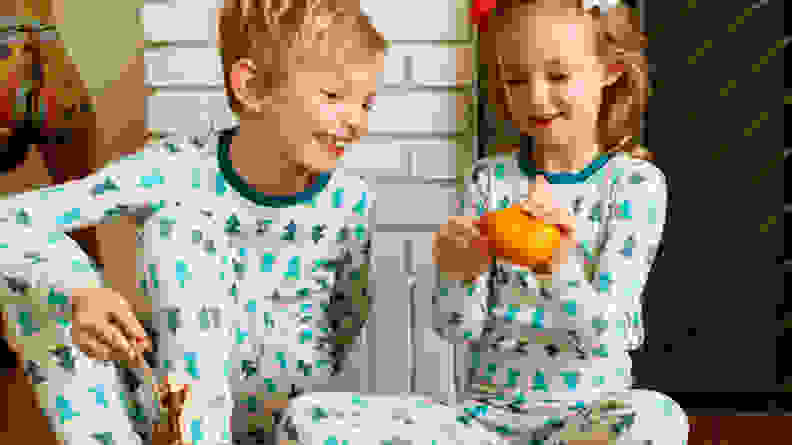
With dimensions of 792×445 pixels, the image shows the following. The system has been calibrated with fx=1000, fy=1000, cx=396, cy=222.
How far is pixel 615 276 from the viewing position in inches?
44.0

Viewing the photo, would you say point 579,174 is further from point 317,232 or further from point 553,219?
point 317,232

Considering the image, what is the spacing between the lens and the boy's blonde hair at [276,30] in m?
1.11

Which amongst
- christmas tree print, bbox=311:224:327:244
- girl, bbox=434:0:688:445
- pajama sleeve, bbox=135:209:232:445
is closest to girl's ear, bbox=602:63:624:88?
girl, bbox=434:0:688:445

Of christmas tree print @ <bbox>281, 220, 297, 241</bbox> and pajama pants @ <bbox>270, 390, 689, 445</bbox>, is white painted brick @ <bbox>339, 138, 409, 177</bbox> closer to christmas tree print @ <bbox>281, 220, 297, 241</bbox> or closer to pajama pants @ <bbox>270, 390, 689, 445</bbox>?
christmas tree print @ <bbox>281, 220, 297, 241</bbox>

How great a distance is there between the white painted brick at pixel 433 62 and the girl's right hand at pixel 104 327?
1.85 ft

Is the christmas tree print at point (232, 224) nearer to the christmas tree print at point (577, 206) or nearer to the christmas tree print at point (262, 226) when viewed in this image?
the christmas tree print at point (262, 226)

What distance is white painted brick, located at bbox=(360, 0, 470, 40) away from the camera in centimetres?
133

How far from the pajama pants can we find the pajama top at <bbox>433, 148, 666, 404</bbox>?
3 centimetres

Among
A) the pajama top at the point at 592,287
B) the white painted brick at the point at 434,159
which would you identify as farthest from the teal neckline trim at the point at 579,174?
the white painted brick at the point at 434,159

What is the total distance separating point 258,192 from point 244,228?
0.04 meters

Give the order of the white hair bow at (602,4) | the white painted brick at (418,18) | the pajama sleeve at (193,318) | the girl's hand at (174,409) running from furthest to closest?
1. the white painted brick at (418,18)
2. the white hair bow at (602,4)
3. the pajama sleeve at (193,318)
4. the girl's hand at (174,409)

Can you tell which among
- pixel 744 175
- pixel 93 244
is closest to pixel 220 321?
pixel 93 244

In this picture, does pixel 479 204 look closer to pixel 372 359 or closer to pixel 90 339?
pixel 372 359

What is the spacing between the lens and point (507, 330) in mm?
1157
